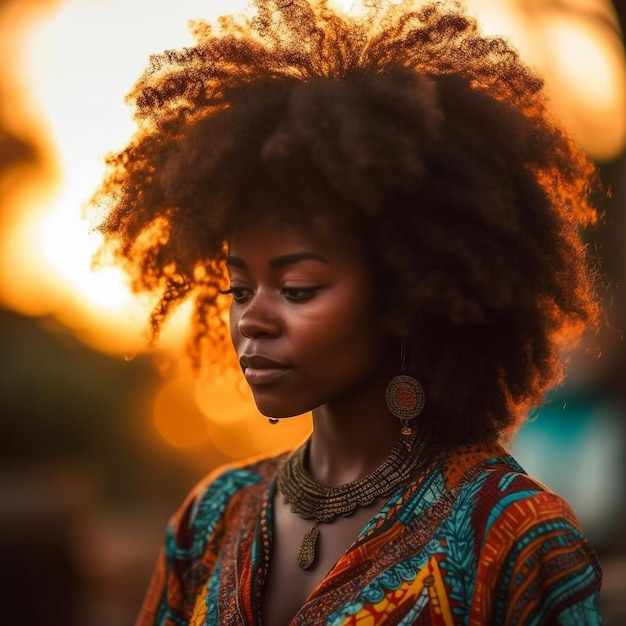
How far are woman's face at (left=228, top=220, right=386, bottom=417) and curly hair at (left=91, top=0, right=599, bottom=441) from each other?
67mm

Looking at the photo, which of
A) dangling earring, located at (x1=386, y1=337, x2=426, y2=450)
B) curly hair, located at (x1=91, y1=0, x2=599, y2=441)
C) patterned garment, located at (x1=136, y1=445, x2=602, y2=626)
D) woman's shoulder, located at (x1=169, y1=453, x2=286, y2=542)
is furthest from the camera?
woman's shoulder, located at (x1=169, y1=453, x2=286, y2=542)

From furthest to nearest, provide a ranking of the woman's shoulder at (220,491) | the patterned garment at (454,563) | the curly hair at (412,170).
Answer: the woman's shoulder at (220,491)
the curly hair at (412,170)
the patterned garment at (454,563)

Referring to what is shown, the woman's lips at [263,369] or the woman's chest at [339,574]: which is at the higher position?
the woman's lips at [263,369]

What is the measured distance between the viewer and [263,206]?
8.19 ft

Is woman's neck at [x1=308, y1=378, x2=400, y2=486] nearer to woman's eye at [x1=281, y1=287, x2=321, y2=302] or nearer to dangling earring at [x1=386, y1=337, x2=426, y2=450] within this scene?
dangling earring at [x1=386, y1=337, x2=426, y2=450]

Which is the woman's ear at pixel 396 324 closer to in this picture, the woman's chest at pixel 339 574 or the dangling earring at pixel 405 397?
the dangling earring at pixel 405 397

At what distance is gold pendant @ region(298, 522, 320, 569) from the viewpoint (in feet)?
8.61

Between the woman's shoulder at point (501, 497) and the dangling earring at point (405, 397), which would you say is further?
the dangling earring at point (405, 397)

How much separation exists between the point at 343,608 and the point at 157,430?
1281 cm

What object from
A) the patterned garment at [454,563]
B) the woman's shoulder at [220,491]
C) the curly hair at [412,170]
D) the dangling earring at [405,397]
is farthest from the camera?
the woman's shoulder at [220,491]

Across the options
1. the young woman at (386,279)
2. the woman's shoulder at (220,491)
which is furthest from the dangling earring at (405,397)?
Answer: the woman's shoulder at (220,491)

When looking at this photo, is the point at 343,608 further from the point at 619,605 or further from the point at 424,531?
the point at 619,605

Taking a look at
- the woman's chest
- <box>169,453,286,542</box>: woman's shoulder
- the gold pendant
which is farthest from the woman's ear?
<box>169,453,286,542</box>: woman's shoulder

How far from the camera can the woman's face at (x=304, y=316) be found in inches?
95.7
